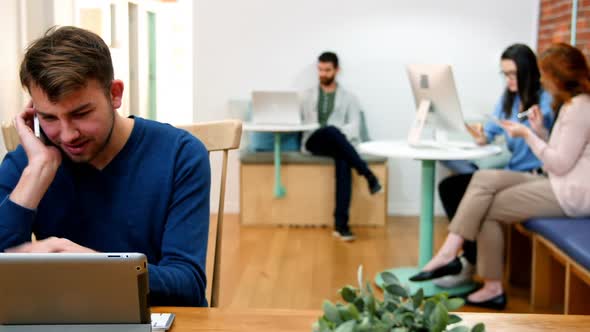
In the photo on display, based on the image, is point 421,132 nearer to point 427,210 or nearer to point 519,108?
point 427,210

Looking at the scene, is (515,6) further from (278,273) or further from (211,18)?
(278,273)

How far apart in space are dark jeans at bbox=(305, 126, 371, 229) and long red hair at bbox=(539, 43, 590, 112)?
1.88 meters

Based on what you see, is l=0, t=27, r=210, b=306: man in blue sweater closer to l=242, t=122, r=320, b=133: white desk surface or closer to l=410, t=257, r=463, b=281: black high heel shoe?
l=410, t=257, r=463, b=281: black high heel shoe

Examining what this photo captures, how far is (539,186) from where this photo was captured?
336cm

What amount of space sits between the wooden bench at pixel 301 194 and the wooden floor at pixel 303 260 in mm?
104

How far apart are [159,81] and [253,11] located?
298 cm

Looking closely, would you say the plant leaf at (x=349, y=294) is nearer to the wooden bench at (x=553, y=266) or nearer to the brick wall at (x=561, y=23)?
the wooden bench at (x=553, y=266)

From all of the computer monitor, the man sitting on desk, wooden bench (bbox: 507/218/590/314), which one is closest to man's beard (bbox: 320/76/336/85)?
the man sitting on desk

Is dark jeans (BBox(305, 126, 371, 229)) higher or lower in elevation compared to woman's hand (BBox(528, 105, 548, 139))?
lower

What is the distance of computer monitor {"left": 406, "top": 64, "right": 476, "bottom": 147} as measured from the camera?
3.67 meters

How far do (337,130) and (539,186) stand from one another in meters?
1.97

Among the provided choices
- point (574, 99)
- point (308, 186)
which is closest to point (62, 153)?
point (574, 99)

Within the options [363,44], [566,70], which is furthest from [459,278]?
[363,44]

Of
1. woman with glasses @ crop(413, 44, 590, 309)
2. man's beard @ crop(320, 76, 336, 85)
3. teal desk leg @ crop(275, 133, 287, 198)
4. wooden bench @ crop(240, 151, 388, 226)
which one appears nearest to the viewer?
woman with glasses @ crop(413, 44, 590, 309)
